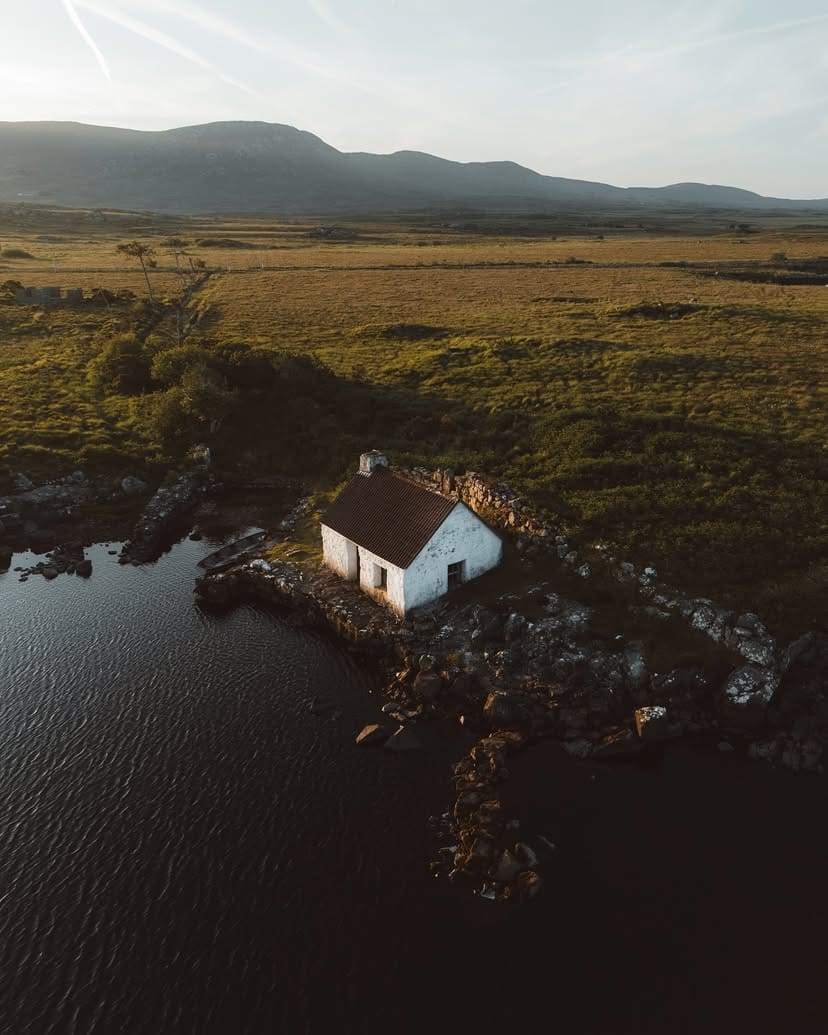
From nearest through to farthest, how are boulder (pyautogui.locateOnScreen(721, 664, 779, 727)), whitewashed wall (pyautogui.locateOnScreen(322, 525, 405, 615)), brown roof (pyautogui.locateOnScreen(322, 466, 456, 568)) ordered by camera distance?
boulder (pyautogui.locateOnScreen(721, 664, 779, 727)) → brown roof (pyautogui.locateOnScreen(322, 466, 456, 568)) → whitewashed wall (pyautogui.locateOnScreen(322, 525, 405, 615))

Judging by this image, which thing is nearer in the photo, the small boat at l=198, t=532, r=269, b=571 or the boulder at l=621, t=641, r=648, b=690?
the boulder at l=621, t=641, r=648, b=690

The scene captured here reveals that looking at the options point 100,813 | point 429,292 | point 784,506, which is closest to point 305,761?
point 100,813

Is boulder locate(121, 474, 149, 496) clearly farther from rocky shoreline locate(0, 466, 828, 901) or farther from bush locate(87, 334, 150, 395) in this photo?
bush locate(87, 334, 150, 395)

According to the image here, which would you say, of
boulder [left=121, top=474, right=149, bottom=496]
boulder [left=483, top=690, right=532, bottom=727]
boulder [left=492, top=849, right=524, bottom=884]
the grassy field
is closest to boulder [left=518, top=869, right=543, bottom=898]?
boulder [left=492, top=849, right=524, bottom=884]

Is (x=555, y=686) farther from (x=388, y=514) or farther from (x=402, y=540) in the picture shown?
(x=388, y=514)

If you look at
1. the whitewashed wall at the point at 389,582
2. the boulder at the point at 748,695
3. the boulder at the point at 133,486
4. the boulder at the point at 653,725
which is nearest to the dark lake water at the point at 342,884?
the boulder at the point at 653,725

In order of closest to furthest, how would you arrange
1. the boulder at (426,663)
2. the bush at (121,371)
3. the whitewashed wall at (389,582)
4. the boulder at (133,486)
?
the boulder at (426,663) → the whitewashed wall at (389,582) → the boulder at (133,486) → the bush at (121,371)

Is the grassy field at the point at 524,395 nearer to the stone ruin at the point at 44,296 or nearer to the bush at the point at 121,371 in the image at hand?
the bush at the point at 121,371
